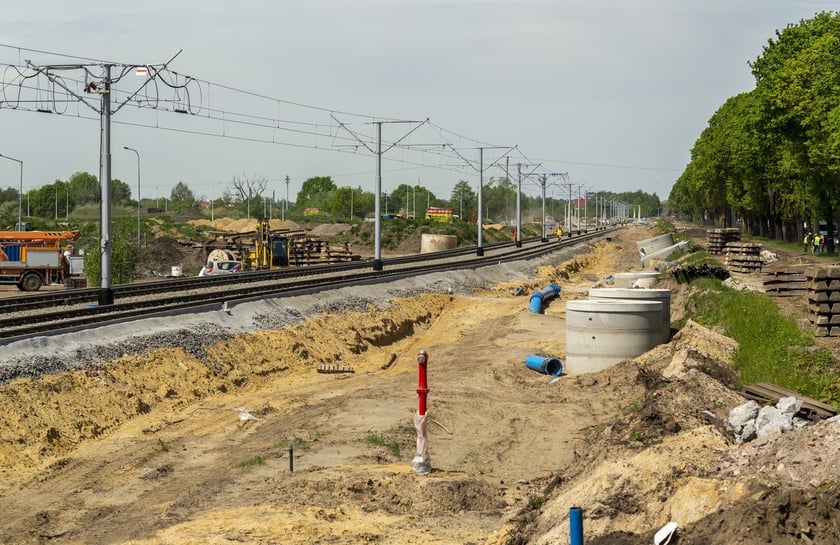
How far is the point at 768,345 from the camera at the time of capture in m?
19.5

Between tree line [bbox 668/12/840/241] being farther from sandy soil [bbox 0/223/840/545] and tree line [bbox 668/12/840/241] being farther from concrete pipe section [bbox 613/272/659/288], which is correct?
sandy soil [bbox 0/223/840/545]

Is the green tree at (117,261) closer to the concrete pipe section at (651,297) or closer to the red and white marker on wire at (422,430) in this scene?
the concrete pipe section at (651,297)

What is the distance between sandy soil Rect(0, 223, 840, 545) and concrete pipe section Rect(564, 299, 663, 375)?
636mm

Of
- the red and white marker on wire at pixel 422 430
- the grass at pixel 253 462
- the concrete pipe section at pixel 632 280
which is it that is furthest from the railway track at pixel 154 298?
the red and white marker on wire at pixel 422 430

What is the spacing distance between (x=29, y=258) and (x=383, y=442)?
39.1m

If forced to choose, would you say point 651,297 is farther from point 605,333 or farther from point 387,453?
point 387,453

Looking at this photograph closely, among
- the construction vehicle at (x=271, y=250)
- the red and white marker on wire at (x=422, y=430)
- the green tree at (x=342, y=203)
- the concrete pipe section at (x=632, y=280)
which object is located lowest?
the red and white marker on wire at (x=422, y=430)

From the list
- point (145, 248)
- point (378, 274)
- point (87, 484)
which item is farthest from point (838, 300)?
point (145, 248)

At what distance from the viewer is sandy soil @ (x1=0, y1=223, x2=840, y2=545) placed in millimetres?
9242

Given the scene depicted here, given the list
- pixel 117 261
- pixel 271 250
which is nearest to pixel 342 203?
pixel 271 250

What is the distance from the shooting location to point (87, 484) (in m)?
14.9

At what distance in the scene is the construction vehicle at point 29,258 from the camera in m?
49.0

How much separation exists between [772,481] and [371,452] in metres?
7.36

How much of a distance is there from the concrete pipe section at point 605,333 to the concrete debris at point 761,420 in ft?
34.8
